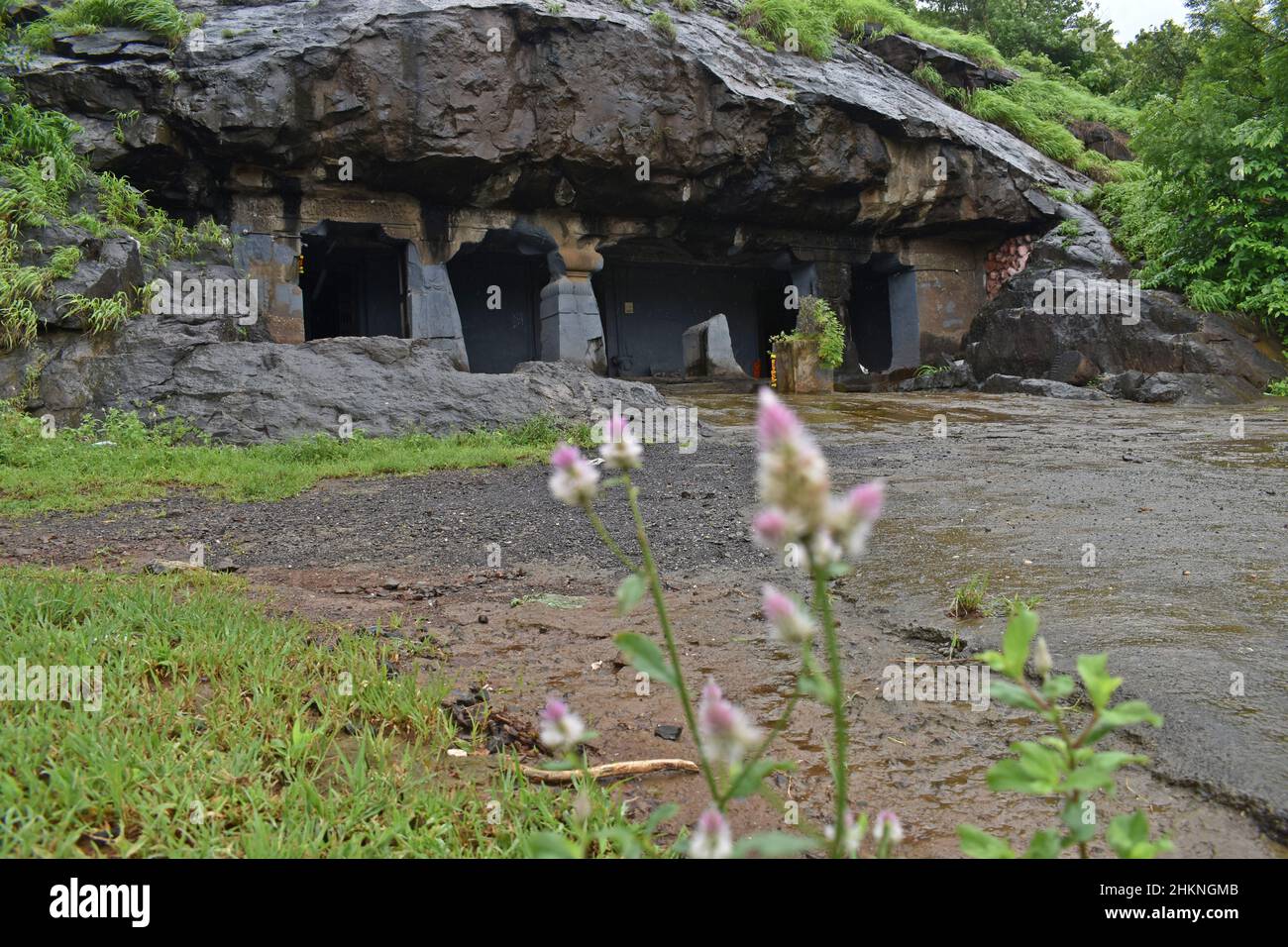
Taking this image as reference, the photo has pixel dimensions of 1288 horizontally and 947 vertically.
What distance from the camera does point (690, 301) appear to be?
814 inches

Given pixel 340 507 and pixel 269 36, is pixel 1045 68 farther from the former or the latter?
pixel 340 507

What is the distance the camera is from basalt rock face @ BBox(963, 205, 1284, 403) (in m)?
13.1

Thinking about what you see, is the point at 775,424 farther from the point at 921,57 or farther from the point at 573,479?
the point at 921,57

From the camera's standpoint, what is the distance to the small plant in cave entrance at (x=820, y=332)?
14.4 meters

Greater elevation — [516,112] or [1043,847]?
[516,112]

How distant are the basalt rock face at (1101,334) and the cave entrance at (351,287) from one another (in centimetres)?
1136

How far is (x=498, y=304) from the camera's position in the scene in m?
18.7

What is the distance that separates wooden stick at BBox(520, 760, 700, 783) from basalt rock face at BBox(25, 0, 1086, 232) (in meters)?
12.9

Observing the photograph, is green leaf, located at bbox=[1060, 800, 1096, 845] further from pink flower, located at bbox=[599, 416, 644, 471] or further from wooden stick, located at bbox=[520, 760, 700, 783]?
wooden stick, located at bbox=[520, 760, 700, 783]

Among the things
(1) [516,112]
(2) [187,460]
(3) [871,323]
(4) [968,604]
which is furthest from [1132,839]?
(3) [871,323]

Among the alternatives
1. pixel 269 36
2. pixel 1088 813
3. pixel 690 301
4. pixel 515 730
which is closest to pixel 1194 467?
pixel 1088 813

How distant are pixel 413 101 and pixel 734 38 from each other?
21.0 feet

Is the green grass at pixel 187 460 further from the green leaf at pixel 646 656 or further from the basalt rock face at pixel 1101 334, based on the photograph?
the basalt rock face at pixel 1101 334

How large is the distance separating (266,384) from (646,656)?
925cm
